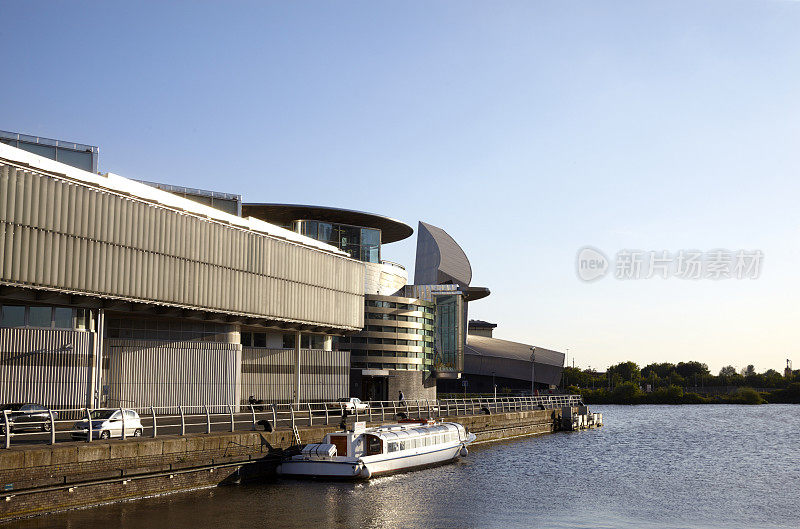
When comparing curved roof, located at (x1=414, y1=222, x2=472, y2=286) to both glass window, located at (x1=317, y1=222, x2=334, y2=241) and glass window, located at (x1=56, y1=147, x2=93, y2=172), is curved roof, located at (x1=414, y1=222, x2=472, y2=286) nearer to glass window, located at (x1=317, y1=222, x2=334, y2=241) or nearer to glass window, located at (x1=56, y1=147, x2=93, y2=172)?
glass window, located at (x1=317, y1=222, x2=334, y2=241)

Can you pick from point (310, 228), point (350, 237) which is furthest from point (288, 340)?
point (350, 237)

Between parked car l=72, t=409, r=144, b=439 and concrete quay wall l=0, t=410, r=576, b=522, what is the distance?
2.14 m

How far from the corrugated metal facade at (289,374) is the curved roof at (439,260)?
6901cm

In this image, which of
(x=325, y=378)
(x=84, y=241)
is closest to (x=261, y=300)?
(x=325, y=378)

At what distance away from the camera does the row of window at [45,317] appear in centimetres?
4494

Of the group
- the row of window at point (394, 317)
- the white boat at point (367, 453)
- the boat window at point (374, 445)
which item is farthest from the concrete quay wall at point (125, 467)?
the row of window at point (394, 317)

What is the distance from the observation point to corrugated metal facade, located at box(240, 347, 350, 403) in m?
64.8

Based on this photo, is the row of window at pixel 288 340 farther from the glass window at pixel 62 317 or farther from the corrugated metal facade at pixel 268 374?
the glass window at pixel 62 317

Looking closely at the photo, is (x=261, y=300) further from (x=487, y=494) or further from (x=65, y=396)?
(x=487, y=494)

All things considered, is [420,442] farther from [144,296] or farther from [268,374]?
[268,374]

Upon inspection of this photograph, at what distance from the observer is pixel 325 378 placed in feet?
235

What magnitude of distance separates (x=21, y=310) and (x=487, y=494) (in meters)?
26.8

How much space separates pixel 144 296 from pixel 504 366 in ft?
418

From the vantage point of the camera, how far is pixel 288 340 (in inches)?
2753
